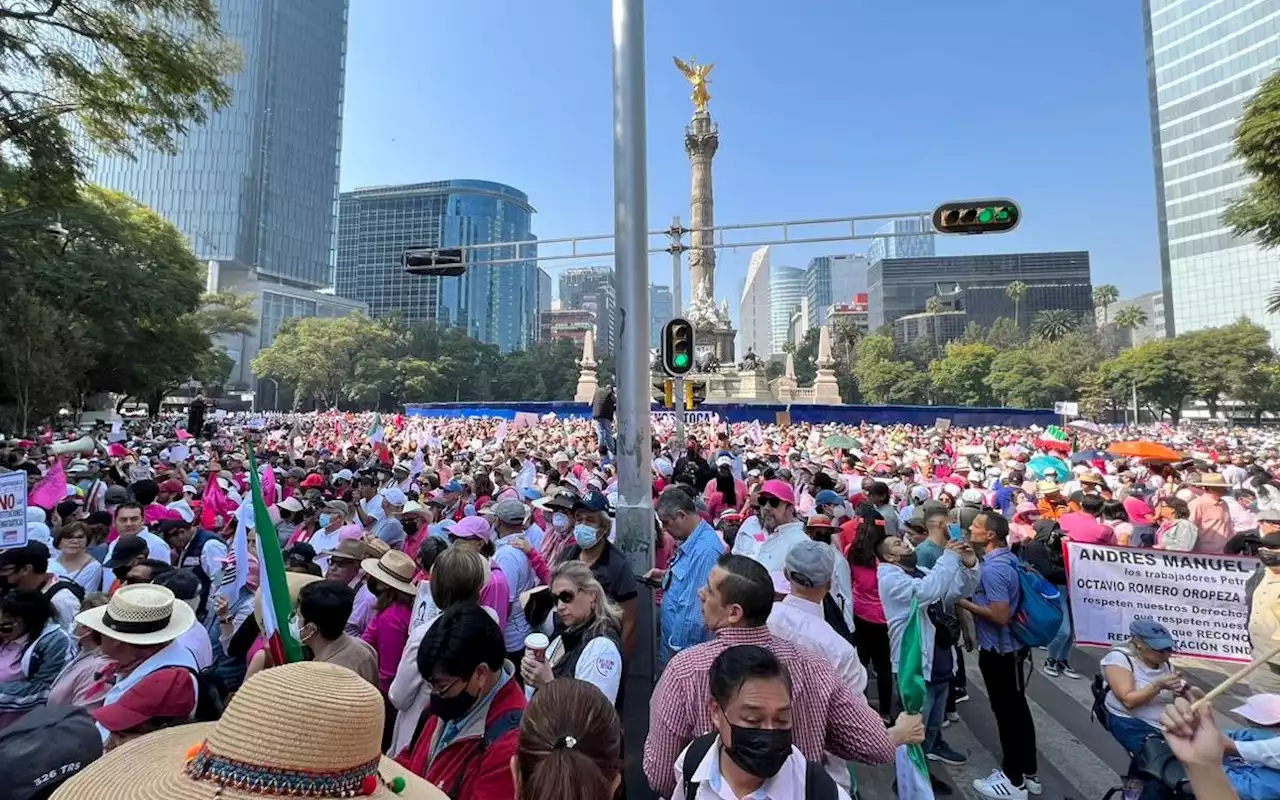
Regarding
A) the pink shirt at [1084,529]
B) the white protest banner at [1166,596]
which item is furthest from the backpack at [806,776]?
the pink shirt at [1084,529]

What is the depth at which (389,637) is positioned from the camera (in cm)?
363

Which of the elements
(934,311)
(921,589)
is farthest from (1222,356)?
(921,589)

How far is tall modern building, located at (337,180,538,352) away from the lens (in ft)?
423

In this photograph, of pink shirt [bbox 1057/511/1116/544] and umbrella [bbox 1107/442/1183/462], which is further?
umbrella [bbox 1107/442/1183/462]

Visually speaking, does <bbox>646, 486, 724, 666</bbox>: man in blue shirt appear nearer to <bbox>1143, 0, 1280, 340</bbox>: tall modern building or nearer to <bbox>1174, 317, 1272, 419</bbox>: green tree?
<bbox>1174, 317, 1272, 419</bbox>: green tree

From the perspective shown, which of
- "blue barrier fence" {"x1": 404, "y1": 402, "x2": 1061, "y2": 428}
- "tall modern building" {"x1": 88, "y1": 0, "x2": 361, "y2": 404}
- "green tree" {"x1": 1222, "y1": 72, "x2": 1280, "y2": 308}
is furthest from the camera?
"tall modern building" {"x1": 88, "y1": 0, "x2": 361, "y2": 404}

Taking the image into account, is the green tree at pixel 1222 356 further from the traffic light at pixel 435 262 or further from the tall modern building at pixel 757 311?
the tall modern building at pixel 757 311

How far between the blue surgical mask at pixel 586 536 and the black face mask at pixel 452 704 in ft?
6.82

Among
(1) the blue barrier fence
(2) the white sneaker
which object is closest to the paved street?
(2) the white sneaker

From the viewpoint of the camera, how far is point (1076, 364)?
215ft

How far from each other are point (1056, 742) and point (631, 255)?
17.1 ft

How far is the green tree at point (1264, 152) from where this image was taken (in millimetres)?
12867

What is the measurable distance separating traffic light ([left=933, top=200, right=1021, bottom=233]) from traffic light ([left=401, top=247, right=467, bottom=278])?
315 inches

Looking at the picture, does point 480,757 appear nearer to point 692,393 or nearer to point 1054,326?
point 692,393
